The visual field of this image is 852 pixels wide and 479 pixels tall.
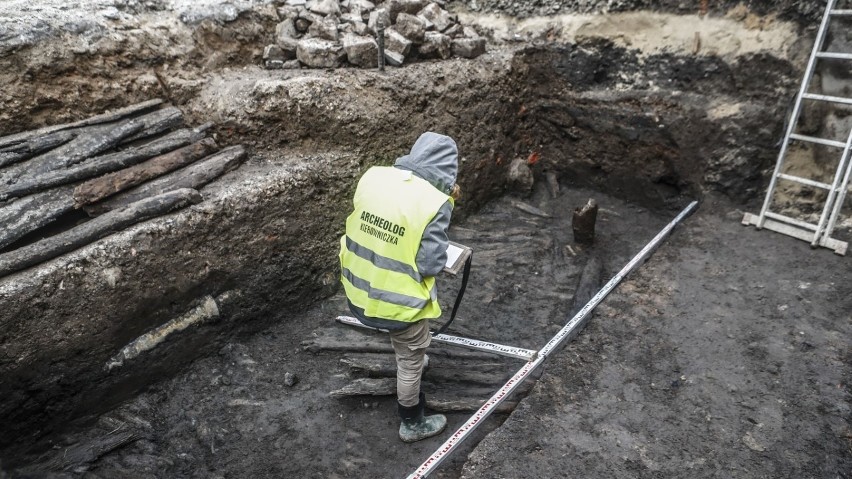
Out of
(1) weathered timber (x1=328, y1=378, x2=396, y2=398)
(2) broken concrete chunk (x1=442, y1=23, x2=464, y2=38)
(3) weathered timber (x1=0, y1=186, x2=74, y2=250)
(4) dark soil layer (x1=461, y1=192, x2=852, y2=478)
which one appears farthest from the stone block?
(4) dark soil layer (x1=461, y1=192, x2=852, y2=478)

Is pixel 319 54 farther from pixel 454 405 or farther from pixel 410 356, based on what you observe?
pixel 454 405

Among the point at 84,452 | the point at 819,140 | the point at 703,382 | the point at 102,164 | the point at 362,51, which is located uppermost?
the point at 362,51

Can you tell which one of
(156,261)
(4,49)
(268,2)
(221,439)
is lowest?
(221,439)

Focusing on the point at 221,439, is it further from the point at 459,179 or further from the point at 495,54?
the point at 495,54

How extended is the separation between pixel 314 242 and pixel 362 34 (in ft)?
7.04

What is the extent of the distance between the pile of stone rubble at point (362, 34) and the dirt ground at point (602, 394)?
88.8 inches

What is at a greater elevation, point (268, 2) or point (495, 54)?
point (268, 2)

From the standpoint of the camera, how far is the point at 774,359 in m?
3.55

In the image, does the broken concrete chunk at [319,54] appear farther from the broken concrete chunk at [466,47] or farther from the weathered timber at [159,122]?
the broken concrete chunk at [466,47]

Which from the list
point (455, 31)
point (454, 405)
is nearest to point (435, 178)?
point (454, 405)

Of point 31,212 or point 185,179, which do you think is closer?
point 31,212

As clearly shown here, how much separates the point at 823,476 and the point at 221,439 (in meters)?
3.52

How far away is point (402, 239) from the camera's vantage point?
9.06 ft

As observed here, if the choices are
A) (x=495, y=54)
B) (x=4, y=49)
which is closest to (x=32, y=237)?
(x=4, y=49)
